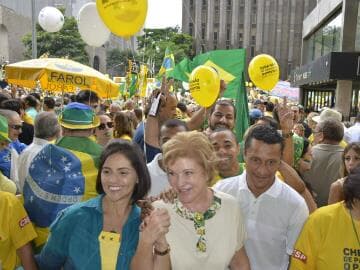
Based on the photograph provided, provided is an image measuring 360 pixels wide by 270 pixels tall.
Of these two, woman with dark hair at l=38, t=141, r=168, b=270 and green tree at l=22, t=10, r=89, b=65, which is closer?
woman with dark hair at l=38, t=141, r=168, b=270

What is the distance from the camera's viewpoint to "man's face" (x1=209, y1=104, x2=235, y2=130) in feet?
15.8

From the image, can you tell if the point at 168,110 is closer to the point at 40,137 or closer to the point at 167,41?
the point at 40,137

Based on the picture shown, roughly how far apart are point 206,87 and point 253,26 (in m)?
67.3

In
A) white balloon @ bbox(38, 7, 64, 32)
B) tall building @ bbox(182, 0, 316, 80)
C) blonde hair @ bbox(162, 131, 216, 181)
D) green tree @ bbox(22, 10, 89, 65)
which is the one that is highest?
tall building @ bbox(182, 0, 316, 80)

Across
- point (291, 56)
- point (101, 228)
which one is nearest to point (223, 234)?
point (101, 228)

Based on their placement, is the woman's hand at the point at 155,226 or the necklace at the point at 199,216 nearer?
the woman's hand at the point at 155,226

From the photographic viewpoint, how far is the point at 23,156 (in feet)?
13.0

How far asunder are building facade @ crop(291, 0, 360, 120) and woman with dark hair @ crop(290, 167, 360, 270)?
44.2ft

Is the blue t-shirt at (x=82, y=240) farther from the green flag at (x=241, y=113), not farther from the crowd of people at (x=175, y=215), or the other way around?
the green flag at (x=241, y=113)

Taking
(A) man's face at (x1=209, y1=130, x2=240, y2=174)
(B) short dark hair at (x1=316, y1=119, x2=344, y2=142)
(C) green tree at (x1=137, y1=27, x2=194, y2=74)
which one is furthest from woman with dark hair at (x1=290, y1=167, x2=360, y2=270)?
(C) green tree at (x1=137, y1=27, x2=194, y2=74)

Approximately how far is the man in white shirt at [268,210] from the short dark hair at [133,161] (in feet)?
2.32

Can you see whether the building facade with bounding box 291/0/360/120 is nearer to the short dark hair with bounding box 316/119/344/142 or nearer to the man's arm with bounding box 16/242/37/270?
the short dark hair with bounding box 316/119/344/142

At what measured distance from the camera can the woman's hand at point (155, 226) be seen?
209 cm

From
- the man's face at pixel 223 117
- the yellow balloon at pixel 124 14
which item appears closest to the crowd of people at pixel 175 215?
the yellow balloon at pixel 124 14
